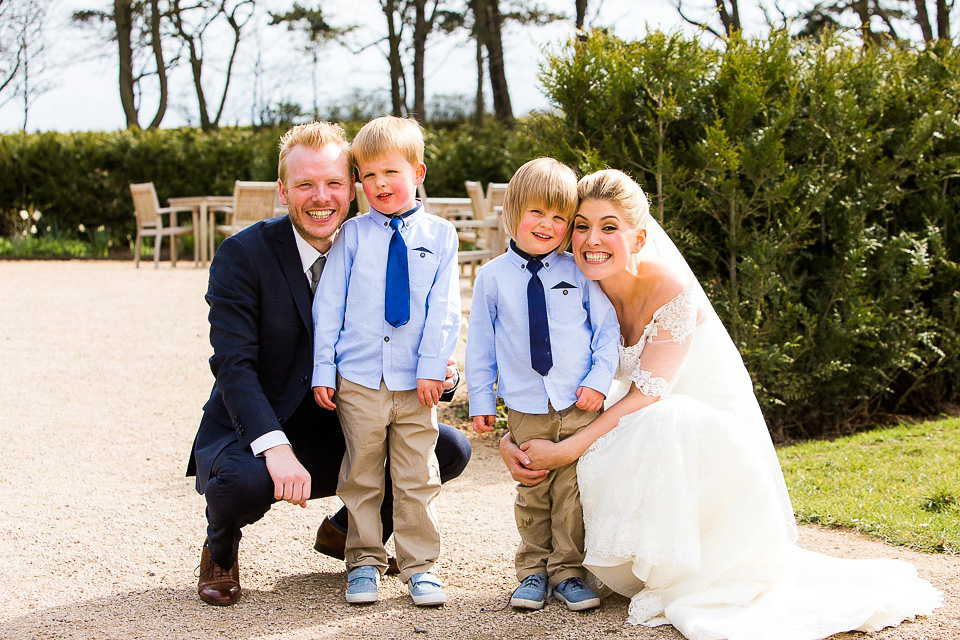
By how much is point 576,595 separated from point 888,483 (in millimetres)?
2224

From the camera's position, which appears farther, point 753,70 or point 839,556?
point 753,70

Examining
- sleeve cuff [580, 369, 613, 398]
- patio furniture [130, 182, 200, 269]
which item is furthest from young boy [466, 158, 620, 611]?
patio furniture [130, 182, 200, 269]

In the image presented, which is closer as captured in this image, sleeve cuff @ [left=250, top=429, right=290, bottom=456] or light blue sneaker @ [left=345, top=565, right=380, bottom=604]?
sleeve cuff @ [left=250, top=429, right=290, bottom=456]

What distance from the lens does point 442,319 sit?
125 inches

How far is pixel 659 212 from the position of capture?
5.19 metres

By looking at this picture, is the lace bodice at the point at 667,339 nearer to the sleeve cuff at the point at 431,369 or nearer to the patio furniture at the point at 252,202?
the sleeve cuff at the point at 431,369

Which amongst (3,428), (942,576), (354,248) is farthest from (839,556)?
(3,428)

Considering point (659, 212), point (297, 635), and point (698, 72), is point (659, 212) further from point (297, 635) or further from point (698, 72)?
point (297, 635)

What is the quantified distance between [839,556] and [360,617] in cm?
185

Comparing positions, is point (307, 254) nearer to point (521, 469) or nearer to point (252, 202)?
point (521, 469)

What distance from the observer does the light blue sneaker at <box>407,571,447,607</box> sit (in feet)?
10.2

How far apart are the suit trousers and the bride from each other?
368 mm

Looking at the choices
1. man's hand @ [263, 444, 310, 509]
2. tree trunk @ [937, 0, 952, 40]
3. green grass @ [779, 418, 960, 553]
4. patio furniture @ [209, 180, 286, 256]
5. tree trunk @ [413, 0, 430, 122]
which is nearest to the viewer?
man's hand @ [263, 444, 310, 509]

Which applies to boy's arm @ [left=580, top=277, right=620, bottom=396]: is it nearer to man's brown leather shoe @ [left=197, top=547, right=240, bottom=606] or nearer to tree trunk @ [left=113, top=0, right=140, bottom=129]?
man's brown leather shoe @ [left=197, top=547, right=240, bottom=606]
